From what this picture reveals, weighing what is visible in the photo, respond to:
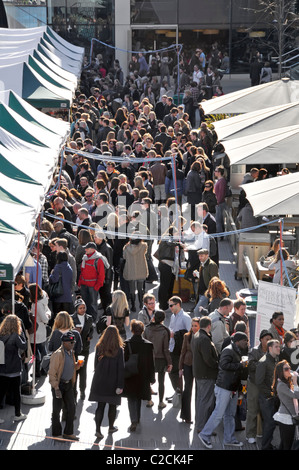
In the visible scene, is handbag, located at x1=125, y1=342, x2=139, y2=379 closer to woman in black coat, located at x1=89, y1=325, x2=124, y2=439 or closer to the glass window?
woman in black coat, located at x1=89, y1=325, x2=124, y2=439

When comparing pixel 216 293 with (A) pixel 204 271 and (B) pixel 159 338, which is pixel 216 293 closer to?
(B) pixel 159 338

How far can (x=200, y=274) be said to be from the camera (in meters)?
13.7

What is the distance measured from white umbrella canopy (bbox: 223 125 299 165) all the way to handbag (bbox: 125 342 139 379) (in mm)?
6124

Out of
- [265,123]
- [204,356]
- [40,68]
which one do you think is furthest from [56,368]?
[40,68]

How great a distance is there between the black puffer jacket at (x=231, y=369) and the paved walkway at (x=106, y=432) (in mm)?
679

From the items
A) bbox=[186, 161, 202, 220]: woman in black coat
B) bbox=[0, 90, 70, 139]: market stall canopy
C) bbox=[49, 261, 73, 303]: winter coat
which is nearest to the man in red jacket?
bbox=[49, 261, 73, 303]: winter coat

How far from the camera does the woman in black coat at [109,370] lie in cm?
1029

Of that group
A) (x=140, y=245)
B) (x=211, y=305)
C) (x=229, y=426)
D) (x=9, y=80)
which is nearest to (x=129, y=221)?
(x=140, y=245)

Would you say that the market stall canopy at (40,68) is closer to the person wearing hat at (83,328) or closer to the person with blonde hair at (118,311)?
the person with blonde hair at (118,311)

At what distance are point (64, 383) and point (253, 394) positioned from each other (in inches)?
78.5

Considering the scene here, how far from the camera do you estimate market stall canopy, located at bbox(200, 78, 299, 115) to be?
22281mm

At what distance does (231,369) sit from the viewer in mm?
10117

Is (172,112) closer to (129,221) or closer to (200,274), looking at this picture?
(129,221)

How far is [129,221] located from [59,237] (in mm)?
1386
